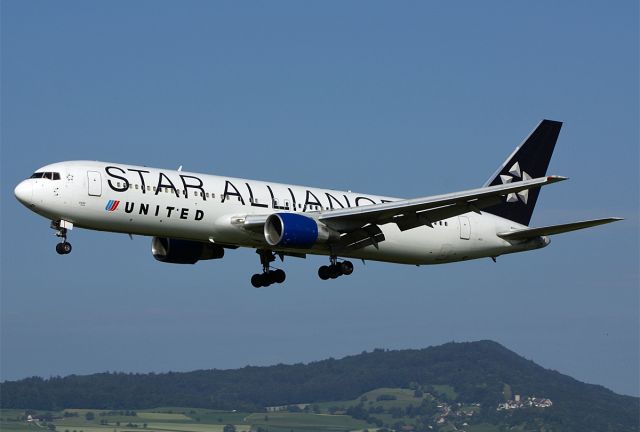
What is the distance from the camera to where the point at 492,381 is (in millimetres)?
163000

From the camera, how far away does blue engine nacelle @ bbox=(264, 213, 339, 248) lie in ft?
157

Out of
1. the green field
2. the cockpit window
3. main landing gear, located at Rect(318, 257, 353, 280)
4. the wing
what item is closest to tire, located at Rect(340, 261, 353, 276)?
main landing gear, located at Rect(318, 257, 353, 280)

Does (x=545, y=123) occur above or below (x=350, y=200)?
above

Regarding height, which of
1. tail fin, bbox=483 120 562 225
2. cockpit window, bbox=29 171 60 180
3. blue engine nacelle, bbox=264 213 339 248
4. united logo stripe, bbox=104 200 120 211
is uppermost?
tail fin, bbox=483 120 562 225

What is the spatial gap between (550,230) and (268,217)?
1457 cm

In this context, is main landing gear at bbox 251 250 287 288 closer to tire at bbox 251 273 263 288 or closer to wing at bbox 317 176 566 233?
tire at bbox 251 273 263 288

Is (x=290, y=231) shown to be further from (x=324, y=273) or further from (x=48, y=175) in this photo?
(x=48, y=175)

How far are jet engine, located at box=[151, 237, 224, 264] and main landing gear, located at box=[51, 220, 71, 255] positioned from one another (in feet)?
27.2

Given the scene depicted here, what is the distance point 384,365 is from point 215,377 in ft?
95.9

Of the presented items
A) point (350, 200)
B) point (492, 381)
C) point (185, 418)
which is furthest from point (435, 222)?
point (492, 381)

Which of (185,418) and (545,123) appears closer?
(545,123)

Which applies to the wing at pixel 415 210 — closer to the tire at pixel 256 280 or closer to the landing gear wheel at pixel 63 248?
the tire at pixel 256 280

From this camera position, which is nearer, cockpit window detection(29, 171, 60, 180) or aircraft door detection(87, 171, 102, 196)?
aircraft door detection(87, 171, 102, 196)

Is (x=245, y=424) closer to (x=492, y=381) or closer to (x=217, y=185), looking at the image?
(x=492, y=381)
